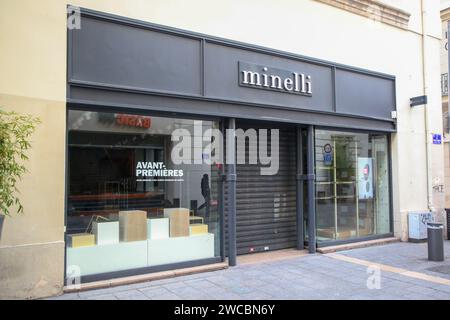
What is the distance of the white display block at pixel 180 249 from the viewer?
6.97 m

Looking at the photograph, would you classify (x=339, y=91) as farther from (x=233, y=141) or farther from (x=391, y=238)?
(x=391, y=238)

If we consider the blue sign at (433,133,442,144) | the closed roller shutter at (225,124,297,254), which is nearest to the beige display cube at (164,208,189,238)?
the closed roller shutter at (225,124,297,254)

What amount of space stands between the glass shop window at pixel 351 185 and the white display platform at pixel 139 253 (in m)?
3.16

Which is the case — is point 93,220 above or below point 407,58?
below

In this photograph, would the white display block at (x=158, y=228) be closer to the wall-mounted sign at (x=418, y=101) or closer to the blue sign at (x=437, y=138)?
the wall-mounted sign at (x=418, y=101)

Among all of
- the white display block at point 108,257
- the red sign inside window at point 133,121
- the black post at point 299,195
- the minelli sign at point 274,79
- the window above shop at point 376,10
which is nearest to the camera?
the white display block at point 108,257

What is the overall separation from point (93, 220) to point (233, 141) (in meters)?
2.84

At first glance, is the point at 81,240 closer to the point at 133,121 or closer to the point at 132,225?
the point at 132,225

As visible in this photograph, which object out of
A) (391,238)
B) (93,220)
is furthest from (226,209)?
(391,238)

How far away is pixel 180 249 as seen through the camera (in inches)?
284

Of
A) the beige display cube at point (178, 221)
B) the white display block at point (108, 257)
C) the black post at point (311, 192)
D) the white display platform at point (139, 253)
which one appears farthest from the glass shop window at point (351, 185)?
the white display block at point (108, 257)

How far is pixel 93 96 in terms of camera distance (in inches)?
249

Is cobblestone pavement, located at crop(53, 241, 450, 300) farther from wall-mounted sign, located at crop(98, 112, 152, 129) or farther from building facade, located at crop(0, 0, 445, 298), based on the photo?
wall-mounted sign, located at crop(98, 112, 152, 129)

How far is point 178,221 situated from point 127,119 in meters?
1.99
